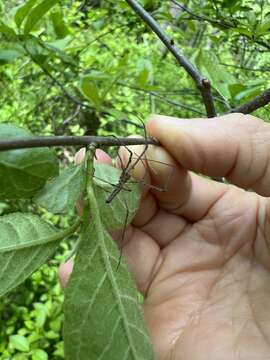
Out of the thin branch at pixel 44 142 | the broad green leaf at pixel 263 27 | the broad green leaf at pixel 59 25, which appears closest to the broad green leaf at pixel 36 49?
the broad green leaf at pixel 59 25

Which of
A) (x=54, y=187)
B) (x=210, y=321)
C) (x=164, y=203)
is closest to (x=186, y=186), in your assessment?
(x=164, y=203)

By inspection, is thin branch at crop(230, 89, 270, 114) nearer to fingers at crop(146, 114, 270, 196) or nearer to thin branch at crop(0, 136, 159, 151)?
fingers at crop(146, 114, 270, 196)

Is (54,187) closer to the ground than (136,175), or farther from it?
farther from it

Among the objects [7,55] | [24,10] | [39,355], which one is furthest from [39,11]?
[39,355]

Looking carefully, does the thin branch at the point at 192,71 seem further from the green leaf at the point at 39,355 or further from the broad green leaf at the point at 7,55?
the green leaf at the point at 39,355

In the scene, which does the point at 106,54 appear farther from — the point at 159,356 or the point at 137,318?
the point at 137,318

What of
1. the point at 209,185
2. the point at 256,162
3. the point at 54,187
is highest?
the point at 54,187

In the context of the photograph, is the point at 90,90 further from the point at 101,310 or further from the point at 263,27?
the point at 101,310
